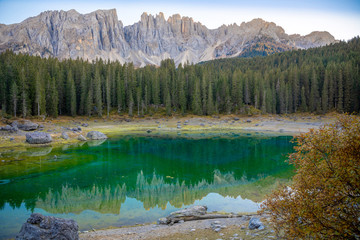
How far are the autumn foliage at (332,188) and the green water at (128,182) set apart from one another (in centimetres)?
1183

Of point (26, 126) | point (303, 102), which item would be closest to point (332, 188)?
point (26, 126)

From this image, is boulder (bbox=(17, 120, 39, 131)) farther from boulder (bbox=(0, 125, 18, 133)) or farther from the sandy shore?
the sandy shore

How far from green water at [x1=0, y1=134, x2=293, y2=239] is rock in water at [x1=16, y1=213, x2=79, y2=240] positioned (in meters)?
4.65

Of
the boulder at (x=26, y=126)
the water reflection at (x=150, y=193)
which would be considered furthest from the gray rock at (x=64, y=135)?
the water reflection at (x=150, y=193)

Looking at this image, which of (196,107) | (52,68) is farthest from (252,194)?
(52,68)

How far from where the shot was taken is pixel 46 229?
10.5 meters

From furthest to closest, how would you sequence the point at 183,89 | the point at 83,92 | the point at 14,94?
the point at 183,89, the point at 83,92, the point at 14,94

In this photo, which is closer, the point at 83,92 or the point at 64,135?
the point at 64,135

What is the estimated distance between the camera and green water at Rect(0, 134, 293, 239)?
17.8m

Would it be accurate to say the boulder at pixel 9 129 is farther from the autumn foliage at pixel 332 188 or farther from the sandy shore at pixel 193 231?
the autumn foliage at pixel 332 188

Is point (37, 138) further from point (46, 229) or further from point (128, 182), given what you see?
point (46, 229)

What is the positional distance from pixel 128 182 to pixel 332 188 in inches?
869

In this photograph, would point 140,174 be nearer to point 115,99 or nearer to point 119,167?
point 119,167

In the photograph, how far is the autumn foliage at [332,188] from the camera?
6.10 meters
